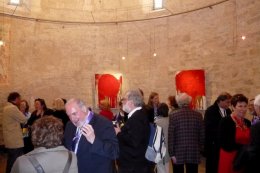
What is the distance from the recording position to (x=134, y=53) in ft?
36.1

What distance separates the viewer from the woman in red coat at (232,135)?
3.88 meters

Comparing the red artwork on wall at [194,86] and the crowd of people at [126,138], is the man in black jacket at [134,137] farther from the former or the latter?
the red artwork on wall at [194,86]

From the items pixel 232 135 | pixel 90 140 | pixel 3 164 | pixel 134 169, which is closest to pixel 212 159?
pixel 232 135

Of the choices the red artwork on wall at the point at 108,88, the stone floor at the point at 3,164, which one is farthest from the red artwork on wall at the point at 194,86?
the red artwork on wall at the point at 108,88

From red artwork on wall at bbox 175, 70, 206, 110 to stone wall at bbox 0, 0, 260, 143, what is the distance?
0.56 feet

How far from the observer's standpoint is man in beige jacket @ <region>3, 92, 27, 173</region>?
5.62 metres

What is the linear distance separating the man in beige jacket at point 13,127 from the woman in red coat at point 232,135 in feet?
11.3

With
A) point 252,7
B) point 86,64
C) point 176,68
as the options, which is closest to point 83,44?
point 86,64

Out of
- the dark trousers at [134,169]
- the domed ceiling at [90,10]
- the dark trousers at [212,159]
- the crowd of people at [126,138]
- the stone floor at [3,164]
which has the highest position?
the domed ceiling at [90,10]

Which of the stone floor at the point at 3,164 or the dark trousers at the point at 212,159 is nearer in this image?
the dark trousers at the point at 212,159

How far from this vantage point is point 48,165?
6.72ft

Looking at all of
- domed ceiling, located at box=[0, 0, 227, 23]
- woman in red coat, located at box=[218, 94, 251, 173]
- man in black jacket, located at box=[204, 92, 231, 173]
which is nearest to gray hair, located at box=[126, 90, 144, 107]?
woman in red coat, located at box=[218, 94, 251, 173]

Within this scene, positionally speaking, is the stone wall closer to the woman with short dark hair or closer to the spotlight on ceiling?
the spotlight on ceiling

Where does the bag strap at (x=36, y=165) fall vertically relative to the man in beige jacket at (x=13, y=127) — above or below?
above
